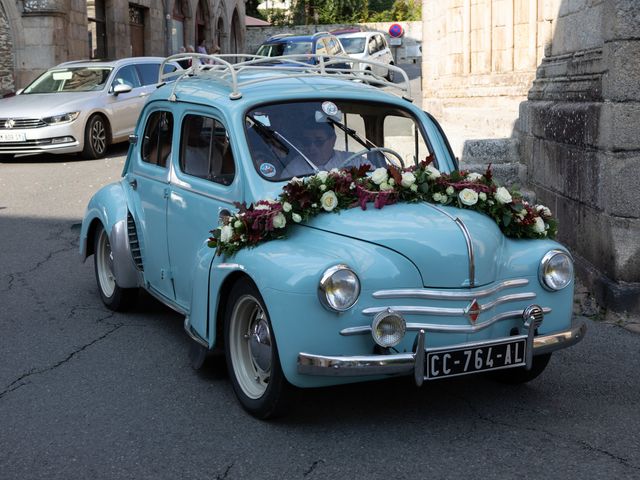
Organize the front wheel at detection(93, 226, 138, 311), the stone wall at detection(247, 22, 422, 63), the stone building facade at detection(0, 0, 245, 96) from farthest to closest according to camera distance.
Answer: the stone wall at detection(247, 22, 422, 63), the stone building facade at detection(0, 0, 245, 96), the front wheel at detection(93, 226, 138, 311)

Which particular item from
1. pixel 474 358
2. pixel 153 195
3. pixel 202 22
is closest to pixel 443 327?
pixel 474 358

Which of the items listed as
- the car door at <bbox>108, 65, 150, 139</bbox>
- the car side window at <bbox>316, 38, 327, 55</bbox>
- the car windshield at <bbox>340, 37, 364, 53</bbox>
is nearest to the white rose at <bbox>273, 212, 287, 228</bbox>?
the car side window at <bbox>316, 38, 327, 55</bbox>

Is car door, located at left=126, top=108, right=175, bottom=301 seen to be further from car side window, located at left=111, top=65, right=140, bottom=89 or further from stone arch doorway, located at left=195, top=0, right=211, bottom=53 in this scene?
stone arch doorway, located at left=195, top=0, right=211, bottom=53

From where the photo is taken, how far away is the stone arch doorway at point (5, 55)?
2548cm

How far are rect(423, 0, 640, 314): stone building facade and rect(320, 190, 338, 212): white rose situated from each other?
2901mm

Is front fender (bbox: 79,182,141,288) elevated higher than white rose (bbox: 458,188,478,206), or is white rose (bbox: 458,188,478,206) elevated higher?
white rose (bbox: 458,188,478,206)

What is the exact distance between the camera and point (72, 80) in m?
17.0

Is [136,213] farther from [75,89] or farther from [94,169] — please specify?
[75,89]

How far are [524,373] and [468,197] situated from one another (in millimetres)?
1058

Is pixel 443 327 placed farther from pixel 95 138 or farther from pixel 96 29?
pixel 96 29

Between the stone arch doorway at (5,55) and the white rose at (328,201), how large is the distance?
22.5 metres

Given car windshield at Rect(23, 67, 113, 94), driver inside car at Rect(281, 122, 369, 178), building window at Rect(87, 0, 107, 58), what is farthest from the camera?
building window at Rect(87, 0, 107, 58)

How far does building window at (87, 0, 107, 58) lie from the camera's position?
30112 mm

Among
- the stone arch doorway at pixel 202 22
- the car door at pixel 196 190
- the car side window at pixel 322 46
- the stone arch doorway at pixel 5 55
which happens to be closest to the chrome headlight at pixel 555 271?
the car door at pixel 196 190
